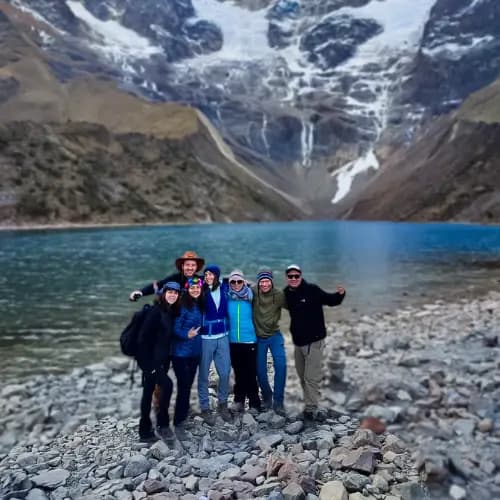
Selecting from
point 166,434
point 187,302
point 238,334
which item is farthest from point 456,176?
point 166,434

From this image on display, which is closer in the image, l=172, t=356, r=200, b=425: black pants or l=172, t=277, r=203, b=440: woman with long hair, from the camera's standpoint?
l=172, t=277, r=203, b=440: woman with long hair

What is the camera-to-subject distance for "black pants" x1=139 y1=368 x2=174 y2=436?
760 centimetres

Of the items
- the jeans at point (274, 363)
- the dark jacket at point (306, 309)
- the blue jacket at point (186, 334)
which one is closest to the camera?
the blue jacket at point (186, 334)

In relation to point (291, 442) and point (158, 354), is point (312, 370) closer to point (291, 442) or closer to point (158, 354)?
point (291, 442)

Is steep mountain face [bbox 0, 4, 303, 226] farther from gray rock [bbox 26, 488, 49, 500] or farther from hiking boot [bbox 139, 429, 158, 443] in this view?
gray rock [bbox 26, 488, 49, 500]

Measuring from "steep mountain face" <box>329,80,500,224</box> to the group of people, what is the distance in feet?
354

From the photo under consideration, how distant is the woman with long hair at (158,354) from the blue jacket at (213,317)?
0.61 metres

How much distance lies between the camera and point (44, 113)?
11788cm

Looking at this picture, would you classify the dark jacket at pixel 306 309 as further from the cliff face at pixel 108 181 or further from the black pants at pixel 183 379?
the cliff face at pixel 108 181

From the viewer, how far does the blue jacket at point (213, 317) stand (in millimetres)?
8055

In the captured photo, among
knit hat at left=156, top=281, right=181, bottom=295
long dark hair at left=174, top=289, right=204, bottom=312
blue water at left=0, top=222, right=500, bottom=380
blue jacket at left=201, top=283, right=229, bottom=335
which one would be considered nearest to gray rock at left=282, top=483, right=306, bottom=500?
blue jacket at left=201, top=283, right=229, bottom=335

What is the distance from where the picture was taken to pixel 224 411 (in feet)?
27.1

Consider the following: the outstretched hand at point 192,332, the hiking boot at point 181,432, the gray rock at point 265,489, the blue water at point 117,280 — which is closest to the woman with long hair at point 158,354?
the hiking boot at point 181,432

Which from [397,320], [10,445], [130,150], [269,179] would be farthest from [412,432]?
[269,179]
